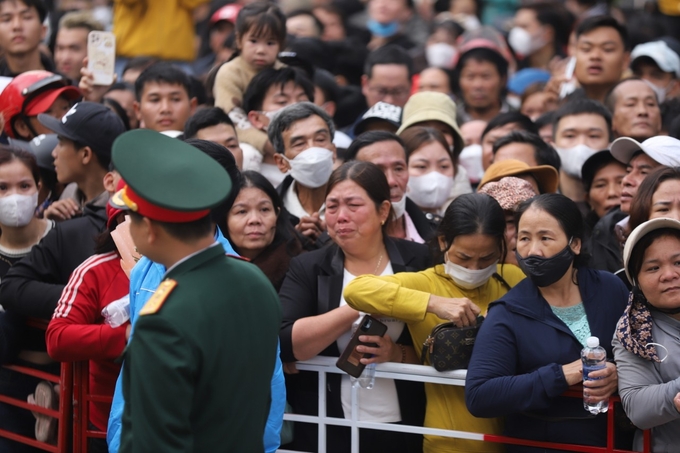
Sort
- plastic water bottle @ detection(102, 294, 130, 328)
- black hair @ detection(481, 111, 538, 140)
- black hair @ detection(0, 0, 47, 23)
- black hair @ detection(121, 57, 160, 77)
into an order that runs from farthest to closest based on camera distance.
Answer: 1. black hair @ detection(121, 57, 160, 77)
2. black hair @ detection(0, 0, 47, 23)
3. black hair @ detection(481, 111, 538, 140)
4. plastic water bottle @ detection(102, 294, 130, 328)

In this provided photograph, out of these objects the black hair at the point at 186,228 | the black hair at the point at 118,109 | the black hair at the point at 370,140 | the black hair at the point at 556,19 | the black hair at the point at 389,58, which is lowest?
the black hair at the point at 186,228

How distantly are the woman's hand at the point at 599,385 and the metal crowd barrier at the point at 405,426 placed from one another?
0.25 ft

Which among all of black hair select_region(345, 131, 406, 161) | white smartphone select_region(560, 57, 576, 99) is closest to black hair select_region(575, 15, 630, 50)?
white smartphone select_region(560, 57, 576, 99)

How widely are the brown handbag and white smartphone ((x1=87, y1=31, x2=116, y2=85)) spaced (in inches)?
158

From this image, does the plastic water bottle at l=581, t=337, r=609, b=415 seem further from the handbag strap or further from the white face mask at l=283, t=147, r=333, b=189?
the white face mask at l=283, t=147, r=333, b=189

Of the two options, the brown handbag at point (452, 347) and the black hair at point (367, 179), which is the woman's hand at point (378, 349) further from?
the black hair at point (367, 179)

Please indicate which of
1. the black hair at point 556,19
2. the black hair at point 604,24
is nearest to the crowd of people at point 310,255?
the black hair at point 604,24

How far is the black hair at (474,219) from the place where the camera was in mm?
4891

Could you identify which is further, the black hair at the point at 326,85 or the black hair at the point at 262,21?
the black hair at the point at 326,85

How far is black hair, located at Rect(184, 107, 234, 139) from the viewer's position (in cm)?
641

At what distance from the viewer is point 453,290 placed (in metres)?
5.01

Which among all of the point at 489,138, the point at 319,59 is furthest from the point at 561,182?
the point at 319,59

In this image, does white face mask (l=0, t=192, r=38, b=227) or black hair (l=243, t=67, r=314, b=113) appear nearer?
white face mask (l=0, t=192, r=38, b=227)

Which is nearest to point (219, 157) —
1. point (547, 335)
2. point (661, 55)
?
point (547, 335)
